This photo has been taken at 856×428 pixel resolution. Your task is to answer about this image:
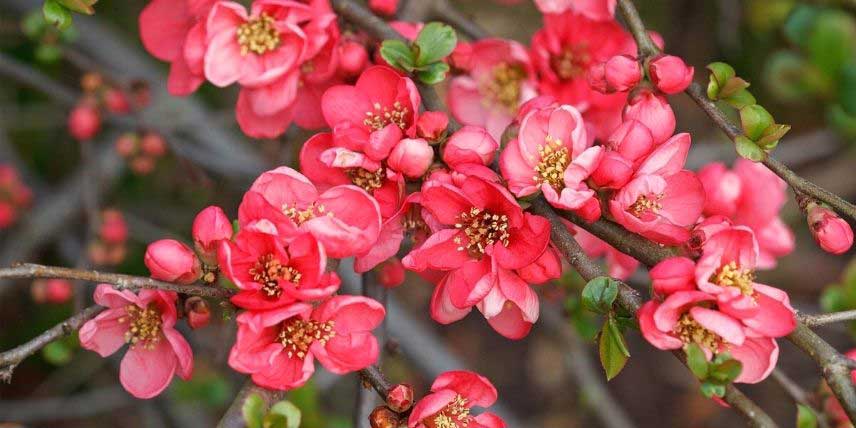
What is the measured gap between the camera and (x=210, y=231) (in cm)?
103

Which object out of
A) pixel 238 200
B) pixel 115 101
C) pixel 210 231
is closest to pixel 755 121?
pixel 210 231

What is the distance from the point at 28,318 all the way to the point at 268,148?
115cm

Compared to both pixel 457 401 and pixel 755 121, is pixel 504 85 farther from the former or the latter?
pixel 457 401

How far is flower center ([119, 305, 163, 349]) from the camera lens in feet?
3.62

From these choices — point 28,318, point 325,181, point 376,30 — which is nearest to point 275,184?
point 325,181

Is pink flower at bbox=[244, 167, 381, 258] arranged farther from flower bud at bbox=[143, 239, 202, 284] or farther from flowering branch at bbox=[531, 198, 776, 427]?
flowering branch at bbox=[531, 198, 776, 427]

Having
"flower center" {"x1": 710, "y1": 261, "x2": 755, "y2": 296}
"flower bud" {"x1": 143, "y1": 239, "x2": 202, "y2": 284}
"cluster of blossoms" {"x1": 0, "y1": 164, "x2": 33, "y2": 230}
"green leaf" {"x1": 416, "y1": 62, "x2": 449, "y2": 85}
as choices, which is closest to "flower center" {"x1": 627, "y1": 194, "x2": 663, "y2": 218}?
"flower center" {"x1": 710, "y1": 261, "x2": 755, "y2": 296}

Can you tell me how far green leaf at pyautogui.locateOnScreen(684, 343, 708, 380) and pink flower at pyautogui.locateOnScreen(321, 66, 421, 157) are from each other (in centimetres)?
44

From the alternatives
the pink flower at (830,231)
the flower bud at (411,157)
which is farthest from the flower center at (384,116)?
the pink flower at (830,231)

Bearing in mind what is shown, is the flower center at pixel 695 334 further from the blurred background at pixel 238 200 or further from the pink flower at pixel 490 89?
the blurred background at pixel 238 200

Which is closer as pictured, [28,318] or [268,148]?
[268,148]

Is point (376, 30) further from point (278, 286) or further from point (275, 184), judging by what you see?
point (278, 286)

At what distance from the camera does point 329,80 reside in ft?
4.21

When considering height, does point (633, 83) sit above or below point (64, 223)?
above
